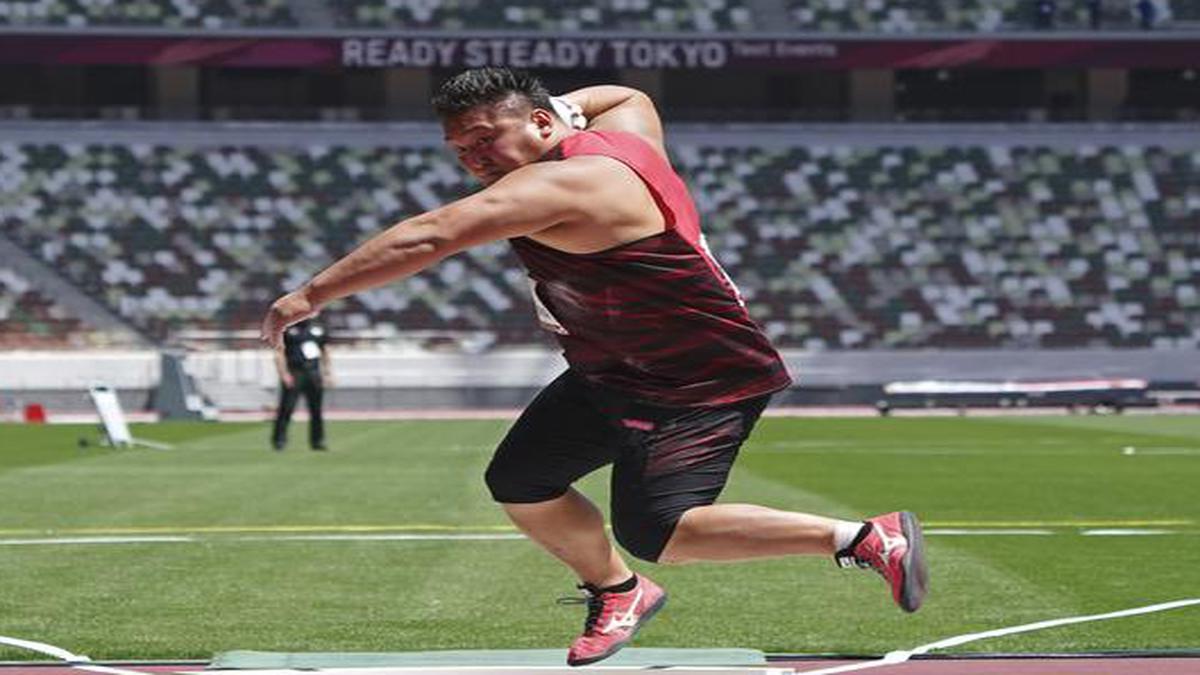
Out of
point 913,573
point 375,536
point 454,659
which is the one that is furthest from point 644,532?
point 375,536

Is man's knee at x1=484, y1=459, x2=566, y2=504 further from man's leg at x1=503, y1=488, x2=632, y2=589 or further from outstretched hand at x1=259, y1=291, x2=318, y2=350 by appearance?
outstretched hand at x1=259, y1=291, x2=318, y2=350

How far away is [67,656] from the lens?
7.91 metres

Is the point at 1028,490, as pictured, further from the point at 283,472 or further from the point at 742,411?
the point at 742,411

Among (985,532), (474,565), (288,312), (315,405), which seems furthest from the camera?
(315,405)

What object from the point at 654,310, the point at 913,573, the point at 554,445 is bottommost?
the point at 913,573

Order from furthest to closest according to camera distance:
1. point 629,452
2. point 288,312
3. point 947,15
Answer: point 947,15 → point 629,452 → point 288,312

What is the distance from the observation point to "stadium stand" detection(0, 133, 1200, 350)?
48250 mm

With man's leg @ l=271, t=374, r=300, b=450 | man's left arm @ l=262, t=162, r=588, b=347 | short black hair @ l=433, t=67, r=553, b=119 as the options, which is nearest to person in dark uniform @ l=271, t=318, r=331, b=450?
man's leg @ l=271, t=374, r=300, b=450

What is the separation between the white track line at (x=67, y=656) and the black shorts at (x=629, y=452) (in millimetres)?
1488

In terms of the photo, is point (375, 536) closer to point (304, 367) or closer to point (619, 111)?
point (619, 111)

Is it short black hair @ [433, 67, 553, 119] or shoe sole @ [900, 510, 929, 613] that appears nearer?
short black hair @ [433, 67, 553, 119]

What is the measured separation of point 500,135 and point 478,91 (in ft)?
0.50

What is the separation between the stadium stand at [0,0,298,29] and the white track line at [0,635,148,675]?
148 feet

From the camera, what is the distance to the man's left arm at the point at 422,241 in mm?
5926
